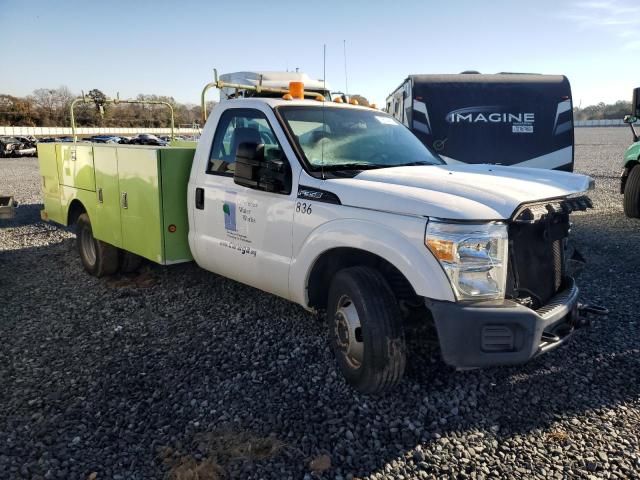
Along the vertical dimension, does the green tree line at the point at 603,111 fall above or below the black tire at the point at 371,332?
above

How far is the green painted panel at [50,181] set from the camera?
6.80 meters

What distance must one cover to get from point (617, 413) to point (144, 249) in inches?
164

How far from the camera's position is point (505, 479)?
271cm

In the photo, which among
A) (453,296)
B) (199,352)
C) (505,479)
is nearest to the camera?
(505,479)

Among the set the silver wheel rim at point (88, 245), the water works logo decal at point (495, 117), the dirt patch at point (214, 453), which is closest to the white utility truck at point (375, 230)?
the dirt patch at point (214, 453)

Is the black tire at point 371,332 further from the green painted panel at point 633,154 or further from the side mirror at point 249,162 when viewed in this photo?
the green painted panel at point 633,154

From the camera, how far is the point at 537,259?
11.2 ft

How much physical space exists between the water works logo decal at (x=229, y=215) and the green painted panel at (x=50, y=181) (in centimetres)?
336

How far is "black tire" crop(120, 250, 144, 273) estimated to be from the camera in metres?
6.10

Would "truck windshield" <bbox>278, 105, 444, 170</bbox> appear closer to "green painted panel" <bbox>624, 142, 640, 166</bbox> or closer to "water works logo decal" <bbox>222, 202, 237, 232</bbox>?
"water works logo decal" <bbox>222, 202, 237, 232</bbox>

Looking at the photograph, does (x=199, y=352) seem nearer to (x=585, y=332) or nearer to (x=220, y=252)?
(x=220, y=252)

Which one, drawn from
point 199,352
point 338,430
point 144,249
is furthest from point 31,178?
point 338,430

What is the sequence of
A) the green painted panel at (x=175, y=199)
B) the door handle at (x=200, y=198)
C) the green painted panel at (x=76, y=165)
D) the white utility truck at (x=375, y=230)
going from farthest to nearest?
1. the green painted panel at (x=76, y=165)
2. the green painted panel at (x=175, y=199)
3. the door handle at (x=200, y=198)
4. the white utility truck at (x=375, y=230)

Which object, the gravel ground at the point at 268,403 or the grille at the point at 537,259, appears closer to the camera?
the gravel ground at the point at 268,403
